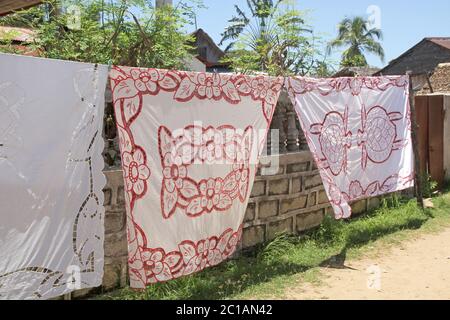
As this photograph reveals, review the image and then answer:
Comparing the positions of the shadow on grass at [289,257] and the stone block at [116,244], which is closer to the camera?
the stone block at [116,244]

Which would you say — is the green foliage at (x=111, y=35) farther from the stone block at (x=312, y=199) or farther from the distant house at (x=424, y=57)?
the distant house at (x=424, y=57)

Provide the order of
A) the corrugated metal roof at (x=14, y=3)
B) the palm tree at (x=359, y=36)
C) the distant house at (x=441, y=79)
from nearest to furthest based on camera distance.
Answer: the corrugated metal roof at (x=14, y=3) → the distant house at (x=441, y=79) → the palm tree at (x=359, y=36)

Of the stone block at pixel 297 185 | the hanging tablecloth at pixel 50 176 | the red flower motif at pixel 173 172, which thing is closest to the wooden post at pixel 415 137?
the stone block at pixel 297 185

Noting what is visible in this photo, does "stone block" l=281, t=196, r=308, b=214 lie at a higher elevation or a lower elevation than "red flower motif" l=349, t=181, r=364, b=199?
lower

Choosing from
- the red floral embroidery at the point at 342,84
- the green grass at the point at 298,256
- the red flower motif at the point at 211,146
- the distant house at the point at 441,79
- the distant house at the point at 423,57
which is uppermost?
the distant house at the point at 423,57

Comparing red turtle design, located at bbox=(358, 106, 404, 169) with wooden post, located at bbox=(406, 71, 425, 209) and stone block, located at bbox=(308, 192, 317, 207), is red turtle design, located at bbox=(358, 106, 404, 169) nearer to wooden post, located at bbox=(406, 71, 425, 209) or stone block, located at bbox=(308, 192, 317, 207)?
wooden post, located at bbox=(406, 71, 425, 209)

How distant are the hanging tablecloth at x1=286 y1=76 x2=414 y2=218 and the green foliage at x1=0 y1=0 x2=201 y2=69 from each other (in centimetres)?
173

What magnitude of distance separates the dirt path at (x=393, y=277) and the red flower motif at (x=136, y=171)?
1459 millimetres

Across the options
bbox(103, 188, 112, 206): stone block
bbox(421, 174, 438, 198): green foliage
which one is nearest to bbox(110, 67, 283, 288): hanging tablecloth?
bbox(103, 188, 112, 206): stone block

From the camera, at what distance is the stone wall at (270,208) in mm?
3342

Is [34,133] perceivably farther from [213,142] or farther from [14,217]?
[213,142]

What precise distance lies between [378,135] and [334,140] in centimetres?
94

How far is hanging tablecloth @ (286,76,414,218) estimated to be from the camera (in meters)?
4.43
